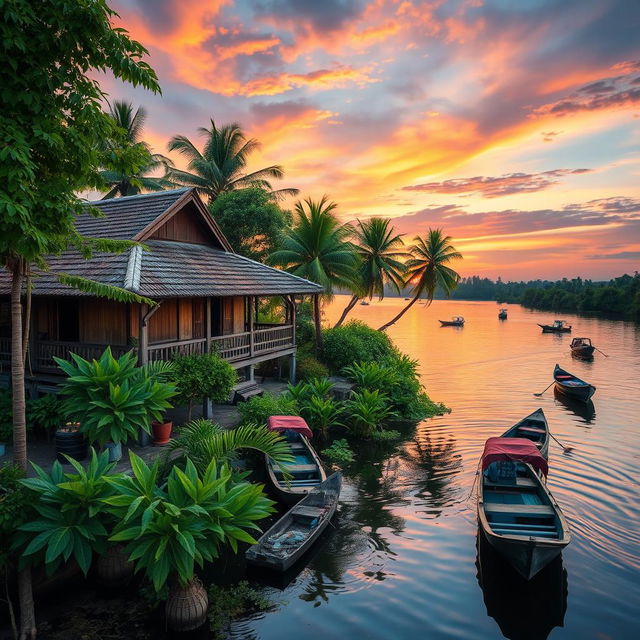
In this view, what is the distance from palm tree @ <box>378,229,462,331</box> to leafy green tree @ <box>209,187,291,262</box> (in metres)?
11.6

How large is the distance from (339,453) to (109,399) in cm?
914

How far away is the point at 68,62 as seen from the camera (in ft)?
22.7

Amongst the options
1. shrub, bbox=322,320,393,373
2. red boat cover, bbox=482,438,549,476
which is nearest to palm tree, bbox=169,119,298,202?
shrub, bbox=322,320,393,373

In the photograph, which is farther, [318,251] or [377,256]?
[377,256]

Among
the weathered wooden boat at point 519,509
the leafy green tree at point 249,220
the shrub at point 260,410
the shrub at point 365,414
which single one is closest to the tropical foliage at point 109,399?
the shrub at point 260,410

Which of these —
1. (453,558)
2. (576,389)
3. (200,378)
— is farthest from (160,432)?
(576,389)

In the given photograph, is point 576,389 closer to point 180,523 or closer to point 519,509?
point 519,509

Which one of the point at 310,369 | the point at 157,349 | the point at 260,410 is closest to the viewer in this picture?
the point at 157,349

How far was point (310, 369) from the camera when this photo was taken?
23094mm

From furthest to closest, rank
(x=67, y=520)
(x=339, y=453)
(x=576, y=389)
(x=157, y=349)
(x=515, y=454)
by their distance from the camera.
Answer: (x=576, y=389) < (x=339, y=453) < (x=157, y=349) < (x=515, y=454) < (x=67, y=520)

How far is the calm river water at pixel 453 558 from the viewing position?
8.46 m

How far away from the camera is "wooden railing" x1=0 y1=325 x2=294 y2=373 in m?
13.6

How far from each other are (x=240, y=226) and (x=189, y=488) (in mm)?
23337

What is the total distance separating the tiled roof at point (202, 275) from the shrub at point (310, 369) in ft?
12.6
